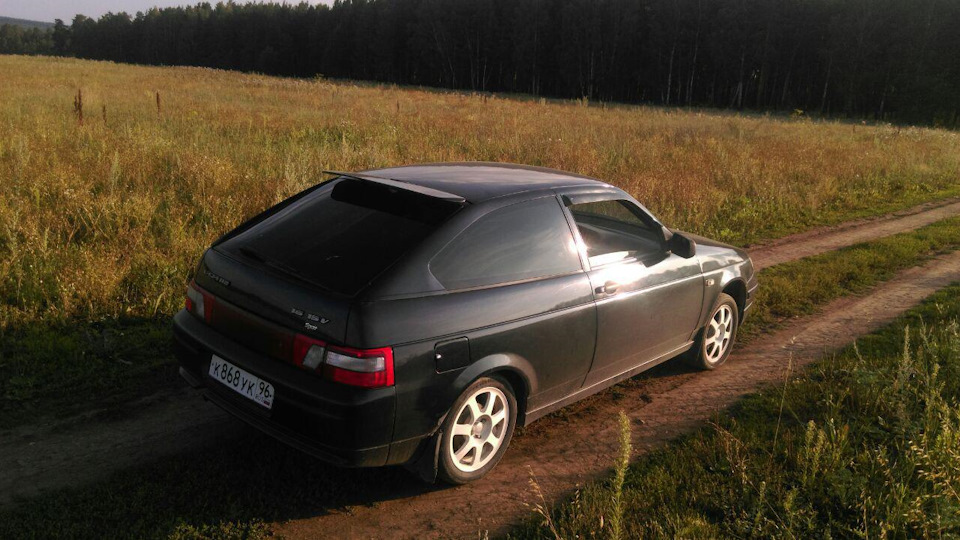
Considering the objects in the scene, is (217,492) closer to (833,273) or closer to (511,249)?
(511,249)

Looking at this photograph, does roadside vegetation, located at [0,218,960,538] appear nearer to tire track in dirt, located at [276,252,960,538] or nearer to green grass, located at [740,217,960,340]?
tire track in dirt, located at [276,252,960,538]

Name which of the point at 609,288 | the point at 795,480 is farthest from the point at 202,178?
the point at 795,480

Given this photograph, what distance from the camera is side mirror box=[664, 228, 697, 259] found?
4.71 meters

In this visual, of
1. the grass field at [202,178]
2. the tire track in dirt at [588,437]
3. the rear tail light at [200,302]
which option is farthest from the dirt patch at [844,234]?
the rear tail light at [200,302]

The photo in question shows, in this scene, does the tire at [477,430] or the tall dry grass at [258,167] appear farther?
the tall dry grass at [258,167]

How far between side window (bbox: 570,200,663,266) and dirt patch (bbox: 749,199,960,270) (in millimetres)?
4530

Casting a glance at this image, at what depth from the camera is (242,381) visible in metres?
3.32

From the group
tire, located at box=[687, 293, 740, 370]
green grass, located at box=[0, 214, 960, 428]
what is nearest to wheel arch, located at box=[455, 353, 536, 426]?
tire, located at box=[687, 293, 740, 370]

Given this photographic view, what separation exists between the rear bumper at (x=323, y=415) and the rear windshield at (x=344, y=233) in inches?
18.8

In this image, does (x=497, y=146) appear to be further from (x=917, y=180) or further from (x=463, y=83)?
(x=463, y=83)

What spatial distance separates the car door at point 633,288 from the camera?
13.7ft

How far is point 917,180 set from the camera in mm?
17484

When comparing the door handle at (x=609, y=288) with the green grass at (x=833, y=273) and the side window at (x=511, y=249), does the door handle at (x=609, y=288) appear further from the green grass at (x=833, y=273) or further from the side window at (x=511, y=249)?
the green grass at (x=833, y=273)

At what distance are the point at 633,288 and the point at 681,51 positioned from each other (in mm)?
67810
